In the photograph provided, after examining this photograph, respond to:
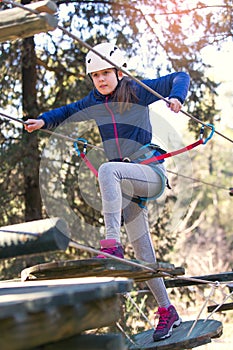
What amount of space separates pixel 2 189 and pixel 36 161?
49 cm

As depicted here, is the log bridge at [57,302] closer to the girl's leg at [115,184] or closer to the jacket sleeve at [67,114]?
the girl's leg at [115,184]

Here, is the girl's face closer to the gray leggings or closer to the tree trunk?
the gray leggings

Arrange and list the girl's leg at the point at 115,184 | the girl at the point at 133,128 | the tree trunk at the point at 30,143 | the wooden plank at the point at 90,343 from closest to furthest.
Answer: the wooden plank at the point at 90,343 < the girl's leg at the point at 115,184 < the girl at the point at 133,128 < the tree trunk at the point at 30,143

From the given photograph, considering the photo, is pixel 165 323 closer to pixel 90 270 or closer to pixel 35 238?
pixel 90 270

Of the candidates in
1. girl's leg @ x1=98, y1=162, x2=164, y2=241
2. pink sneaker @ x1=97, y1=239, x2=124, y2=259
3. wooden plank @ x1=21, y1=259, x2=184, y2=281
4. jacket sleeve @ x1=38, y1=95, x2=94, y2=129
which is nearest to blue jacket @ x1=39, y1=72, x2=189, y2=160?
jacket sleeve @ x1=38, y1=95, x2=94, y2=129

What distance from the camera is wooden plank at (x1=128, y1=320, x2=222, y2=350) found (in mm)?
3611

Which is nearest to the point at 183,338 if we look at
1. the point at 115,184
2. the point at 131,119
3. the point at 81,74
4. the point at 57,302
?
the point at 115,184

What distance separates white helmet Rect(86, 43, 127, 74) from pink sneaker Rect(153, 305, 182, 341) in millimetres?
1353

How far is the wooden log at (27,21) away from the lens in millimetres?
2268

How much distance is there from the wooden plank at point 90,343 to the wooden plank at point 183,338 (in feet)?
5.54

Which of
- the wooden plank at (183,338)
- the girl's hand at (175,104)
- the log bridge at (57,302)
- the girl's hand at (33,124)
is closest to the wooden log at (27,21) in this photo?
the log bridge at (57,302)

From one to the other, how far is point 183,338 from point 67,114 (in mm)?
1398

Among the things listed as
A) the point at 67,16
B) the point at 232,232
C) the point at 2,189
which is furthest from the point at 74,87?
the point at 232,232

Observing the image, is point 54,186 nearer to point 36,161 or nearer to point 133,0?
point 36,161
